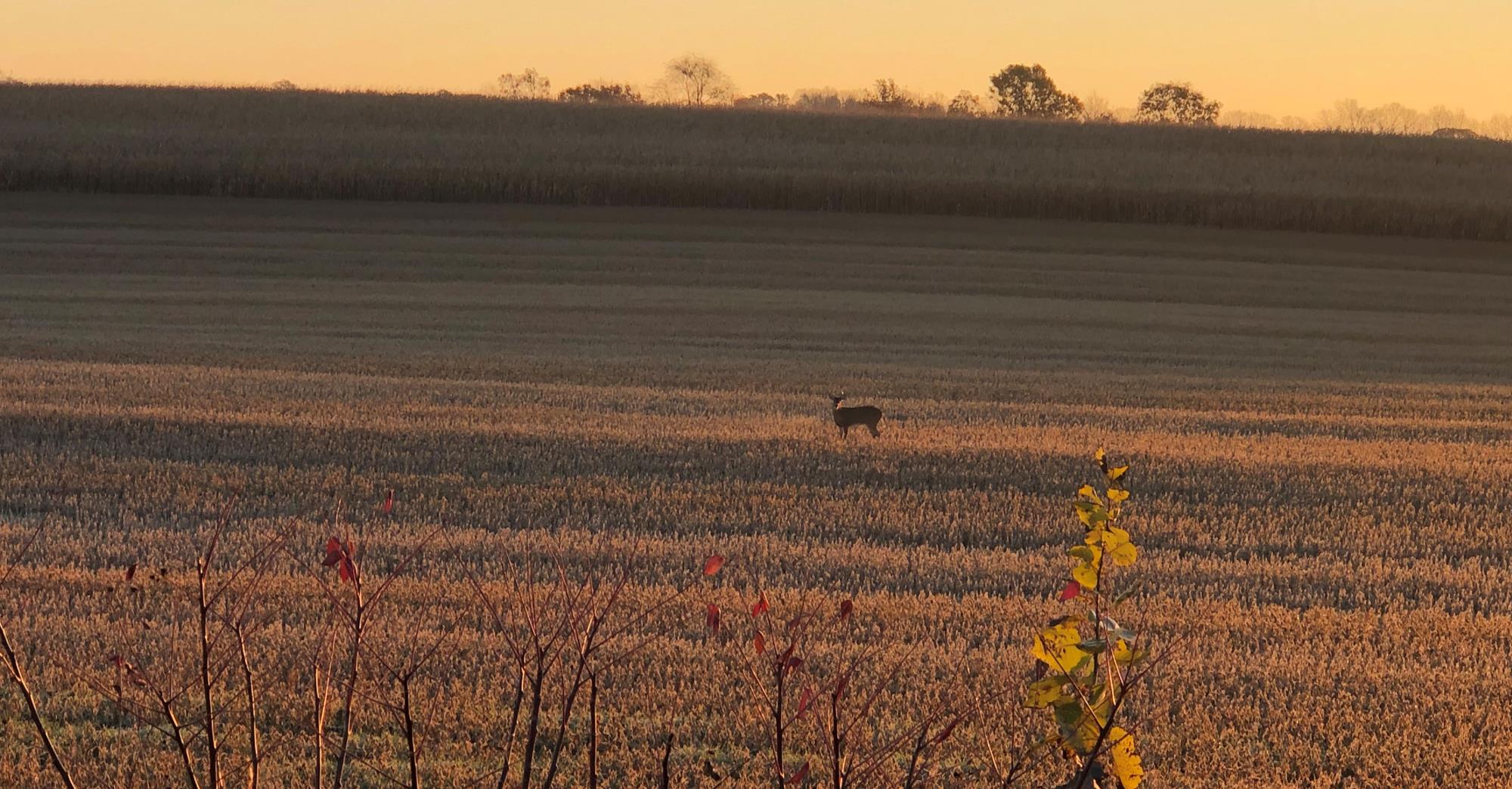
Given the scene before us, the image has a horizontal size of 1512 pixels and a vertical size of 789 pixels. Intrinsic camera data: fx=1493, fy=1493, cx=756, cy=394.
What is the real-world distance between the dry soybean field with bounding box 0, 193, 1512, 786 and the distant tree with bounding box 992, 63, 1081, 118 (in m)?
73.3

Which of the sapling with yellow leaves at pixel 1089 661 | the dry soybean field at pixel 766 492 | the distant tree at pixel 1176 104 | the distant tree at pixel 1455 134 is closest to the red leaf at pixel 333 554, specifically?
the dry soybean field at pixel 766 492

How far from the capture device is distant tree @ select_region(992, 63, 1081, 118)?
96.5 metres

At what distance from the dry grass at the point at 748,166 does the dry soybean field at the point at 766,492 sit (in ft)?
33.8

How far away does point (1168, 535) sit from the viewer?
8938mm

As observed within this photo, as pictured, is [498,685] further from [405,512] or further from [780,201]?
[780,201]

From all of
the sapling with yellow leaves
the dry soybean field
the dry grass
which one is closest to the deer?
the dry soybean field

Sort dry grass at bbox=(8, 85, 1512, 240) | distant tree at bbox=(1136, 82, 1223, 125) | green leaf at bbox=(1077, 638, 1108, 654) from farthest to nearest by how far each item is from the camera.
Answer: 1. distant tree at bbox=(1136, 82, 1223, 125)
2. dry grass at bbox=(8, 85, 1512, 240)
3. green leaf at bbox=(1077, 638, 1108, 654)

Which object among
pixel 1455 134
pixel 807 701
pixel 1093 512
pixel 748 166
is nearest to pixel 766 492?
pixel 1093 512

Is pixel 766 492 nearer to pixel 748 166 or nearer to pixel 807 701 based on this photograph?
pixel 807 701

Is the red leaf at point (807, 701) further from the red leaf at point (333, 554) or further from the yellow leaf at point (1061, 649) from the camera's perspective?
the red leaf at point (333, 554)

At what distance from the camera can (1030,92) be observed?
9838 centimetres

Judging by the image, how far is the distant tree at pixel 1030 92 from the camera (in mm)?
96500

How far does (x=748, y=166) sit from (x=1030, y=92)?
214 ft

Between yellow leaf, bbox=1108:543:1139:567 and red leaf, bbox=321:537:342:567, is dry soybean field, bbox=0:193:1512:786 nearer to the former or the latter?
red leaf, bbox=321:537:342:567
